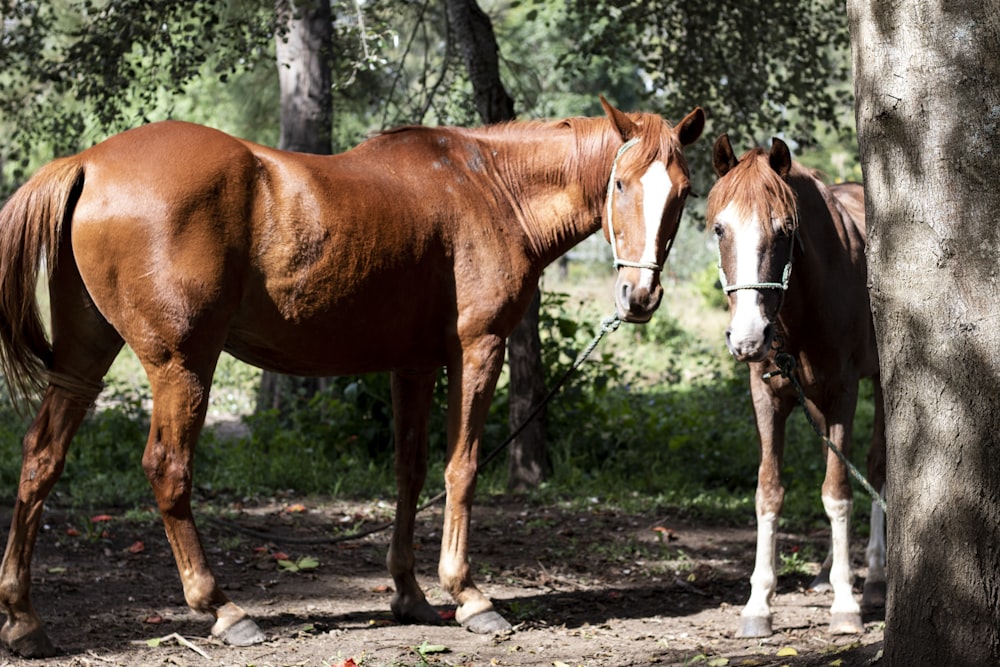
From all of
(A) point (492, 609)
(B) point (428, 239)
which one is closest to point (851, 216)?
(B) point (428, 239)

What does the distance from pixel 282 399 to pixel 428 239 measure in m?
5.00

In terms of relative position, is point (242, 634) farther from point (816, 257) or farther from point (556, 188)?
point (816, 257)

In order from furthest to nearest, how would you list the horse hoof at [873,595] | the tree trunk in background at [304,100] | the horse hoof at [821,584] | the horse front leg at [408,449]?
the tree trunk in background at [304,100] → the horse hoof at [821,584] → the horse hoof at [873,595] → the horse front leg at [408,449]

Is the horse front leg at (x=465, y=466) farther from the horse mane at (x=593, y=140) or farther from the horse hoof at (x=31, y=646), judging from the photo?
the horse hoof at (x=31, y=646)

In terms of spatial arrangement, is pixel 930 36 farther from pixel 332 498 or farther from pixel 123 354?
pixel 123 354

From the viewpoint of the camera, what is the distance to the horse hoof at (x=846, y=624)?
15.0 feet

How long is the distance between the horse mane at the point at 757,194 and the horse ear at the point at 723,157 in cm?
16

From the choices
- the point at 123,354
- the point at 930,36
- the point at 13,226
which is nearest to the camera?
the point at 930,36

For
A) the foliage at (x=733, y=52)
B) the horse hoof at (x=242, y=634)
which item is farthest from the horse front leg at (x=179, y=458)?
the foliage at (x=733, y=52)

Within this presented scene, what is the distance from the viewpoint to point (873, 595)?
5.25 m

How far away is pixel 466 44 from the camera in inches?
272

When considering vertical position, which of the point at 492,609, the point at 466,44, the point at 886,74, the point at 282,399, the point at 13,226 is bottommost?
the point at 492,609

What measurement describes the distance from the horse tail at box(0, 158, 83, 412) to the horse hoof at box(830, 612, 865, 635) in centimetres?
360

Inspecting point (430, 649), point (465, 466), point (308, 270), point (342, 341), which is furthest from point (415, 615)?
point (308, 270)
